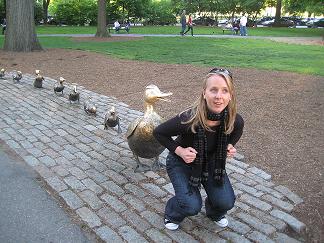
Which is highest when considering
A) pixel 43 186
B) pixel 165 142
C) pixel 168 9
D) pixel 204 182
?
pixel 168 9

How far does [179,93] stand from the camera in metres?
9.63

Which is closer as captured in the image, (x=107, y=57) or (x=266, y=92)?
(x=266, y=92)

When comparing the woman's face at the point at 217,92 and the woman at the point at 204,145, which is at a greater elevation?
the woman's face at the point at 217,92

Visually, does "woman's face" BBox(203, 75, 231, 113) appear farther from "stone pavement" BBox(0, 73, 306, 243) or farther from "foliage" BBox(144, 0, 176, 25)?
"foliage" BBox(144, 0, 176, 25)

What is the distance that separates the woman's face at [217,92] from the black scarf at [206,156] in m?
0.11

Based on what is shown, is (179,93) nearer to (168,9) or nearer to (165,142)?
(165,142)

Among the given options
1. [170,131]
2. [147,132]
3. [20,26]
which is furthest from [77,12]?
[170,131]

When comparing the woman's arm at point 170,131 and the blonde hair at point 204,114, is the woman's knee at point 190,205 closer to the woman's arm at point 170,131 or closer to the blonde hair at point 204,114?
the woman's arm at point 170,131

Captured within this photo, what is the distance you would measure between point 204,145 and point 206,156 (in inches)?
4.7

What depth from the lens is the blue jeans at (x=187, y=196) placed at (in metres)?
3.71

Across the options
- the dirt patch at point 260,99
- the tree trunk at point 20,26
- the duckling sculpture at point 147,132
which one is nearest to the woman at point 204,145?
the duckling sculpture at point 147,132

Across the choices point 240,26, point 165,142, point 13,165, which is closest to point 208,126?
point 165,142

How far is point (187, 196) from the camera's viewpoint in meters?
3.70

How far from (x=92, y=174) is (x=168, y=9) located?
47045 mm
